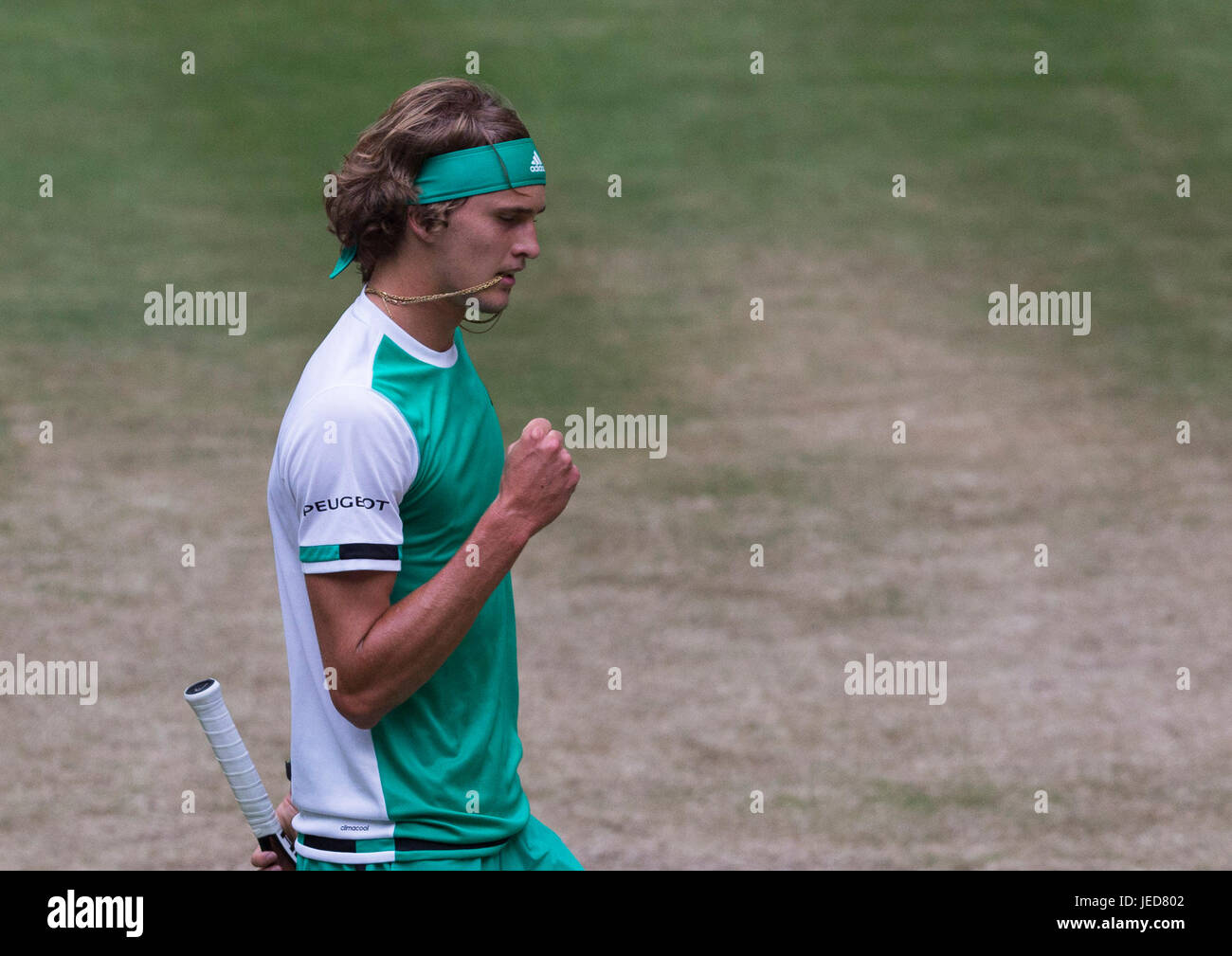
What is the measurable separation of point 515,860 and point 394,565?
3.53 feet

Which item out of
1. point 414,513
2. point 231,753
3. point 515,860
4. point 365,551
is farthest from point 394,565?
point 515,860

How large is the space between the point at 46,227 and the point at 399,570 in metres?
17.0

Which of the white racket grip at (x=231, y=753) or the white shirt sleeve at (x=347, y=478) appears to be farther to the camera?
the white racket grip at (x=231, y=753)

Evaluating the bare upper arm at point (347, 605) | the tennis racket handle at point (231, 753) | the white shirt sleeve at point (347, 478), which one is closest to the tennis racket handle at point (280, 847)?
the tennis racket handle at point (231, 753)

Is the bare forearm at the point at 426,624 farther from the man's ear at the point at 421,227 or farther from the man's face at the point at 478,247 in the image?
the man's ear at the point at 421,227

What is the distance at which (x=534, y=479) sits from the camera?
4.38m

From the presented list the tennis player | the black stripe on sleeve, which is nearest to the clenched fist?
the tennis player

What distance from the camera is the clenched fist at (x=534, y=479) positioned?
4.35 meters

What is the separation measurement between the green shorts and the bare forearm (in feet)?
1.67

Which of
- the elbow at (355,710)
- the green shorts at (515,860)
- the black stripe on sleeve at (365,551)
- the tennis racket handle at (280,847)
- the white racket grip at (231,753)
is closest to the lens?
the black stripe on sleeve at (365,551)

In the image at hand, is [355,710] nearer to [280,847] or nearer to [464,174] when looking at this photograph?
[280,847]

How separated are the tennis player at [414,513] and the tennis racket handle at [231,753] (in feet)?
0.72

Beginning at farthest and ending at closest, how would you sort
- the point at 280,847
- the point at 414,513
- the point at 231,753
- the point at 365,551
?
the point at 280,847 < the point at 231,753 < the point at 414,513 < the point at 365,551

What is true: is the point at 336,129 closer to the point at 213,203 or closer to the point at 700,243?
the point at 213,203
